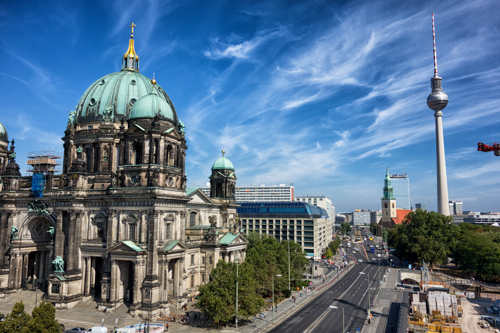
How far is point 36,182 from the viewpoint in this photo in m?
70.4

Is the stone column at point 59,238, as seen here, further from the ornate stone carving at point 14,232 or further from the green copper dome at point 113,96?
the green copper dome at point 113,96

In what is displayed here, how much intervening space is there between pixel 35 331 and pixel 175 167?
33.0 meters

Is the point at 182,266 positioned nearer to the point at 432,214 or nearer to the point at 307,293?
the point at 307,293

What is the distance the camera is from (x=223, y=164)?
9644 centimetres

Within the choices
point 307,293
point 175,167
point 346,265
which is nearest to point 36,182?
point 175,167

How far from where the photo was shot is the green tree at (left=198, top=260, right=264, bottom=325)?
51.5 metres

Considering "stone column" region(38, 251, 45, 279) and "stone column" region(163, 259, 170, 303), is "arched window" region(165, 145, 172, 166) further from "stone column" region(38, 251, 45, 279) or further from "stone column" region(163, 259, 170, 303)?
"stone column" region(38, 251, 45, 279)

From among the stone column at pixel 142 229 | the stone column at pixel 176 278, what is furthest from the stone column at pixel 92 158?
the stone column at pixel 176 278

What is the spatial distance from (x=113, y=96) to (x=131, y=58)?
14.1 m

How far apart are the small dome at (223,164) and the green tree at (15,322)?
60.8 m

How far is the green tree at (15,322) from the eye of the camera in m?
38.3

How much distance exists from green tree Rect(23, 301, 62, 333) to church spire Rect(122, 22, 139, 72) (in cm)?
5769

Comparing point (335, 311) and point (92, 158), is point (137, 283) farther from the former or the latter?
point (335, 311)

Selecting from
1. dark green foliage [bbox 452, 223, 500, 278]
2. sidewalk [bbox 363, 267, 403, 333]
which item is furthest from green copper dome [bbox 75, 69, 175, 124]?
dark green foliage [bbox 452, 223, 500, 278]
